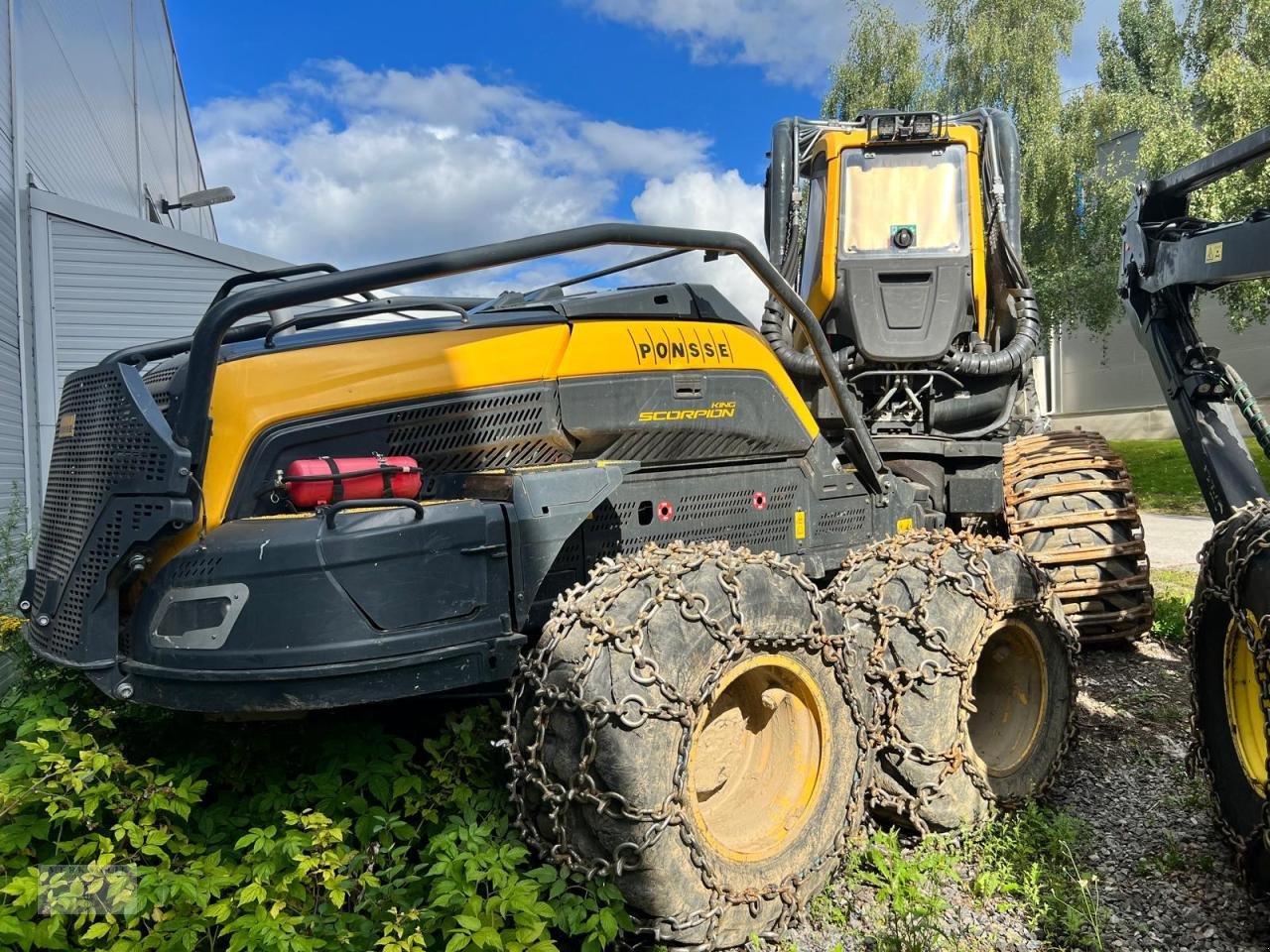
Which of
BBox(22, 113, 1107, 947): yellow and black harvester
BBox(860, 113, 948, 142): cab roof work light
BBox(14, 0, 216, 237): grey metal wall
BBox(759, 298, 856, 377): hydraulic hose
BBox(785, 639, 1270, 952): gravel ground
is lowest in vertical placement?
BBox(785, 639, 1270, 952): gravel ground

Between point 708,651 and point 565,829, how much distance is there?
0.61m

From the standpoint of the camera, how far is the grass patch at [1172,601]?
6086 millimetres

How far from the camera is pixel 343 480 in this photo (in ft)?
9.02

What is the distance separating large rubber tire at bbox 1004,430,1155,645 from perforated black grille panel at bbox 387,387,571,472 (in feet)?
10.5

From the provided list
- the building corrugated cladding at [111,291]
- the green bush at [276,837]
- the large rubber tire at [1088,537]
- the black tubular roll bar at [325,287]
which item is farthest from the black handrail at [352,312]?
the building corrugated cladding at [111,291]

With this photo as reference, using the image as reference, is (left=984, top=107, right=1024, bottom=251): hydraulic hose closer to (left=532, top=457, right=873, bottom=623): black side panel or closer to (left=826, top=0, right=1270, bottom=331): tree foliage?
(left=532, top=457, right=873, bottom=623): black side panel

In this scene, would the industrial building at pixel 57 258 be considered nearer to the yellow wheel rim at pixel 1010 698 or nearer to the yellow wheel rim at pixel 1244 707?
the yellow wheel rim at pixel 1010 698

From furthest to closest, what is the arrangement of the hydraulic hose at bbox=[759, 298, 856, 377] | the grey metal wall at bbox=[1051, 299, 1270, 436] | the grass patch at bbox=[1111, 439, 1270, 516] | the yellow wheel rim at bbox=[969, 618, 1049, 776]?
1. the grey metal wall at bbox=[1051, 299, 1270, 436]
2. the grass patch at bbox=[1111, 439, 1270, 516]
3. the hydraulic hose at bbox=[759, 298, 856, 377]
4. the yellow wheel rim at bbox=[969, 618, 1049, 776]

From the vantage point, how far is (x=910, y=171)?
243 inches

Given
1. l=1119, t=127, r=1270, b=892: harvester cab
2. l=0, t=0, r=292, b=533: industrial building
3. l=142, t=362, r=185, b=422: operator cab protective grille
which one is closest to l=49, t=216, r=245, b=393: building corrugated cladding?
l=0, t=0, r=292, b=533: industrial building

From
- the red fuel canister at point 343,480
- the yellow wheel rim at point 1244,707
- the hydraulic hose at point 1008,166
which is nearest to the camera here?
the red fuel canister at point 343,480

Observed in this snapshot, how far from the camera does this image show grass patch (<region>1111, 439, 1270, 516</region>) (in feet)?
49.1

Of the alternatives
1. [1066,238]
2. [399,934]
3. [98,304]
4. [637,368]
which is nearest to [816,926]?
[399,934]

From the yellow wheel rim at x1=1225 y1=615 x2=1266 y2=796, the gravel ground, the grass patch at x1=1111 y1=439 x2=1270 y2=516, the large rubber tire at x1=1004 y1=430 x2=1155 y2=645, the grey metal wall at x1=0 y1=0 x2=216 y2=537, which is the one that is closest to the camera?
the gravel ground
